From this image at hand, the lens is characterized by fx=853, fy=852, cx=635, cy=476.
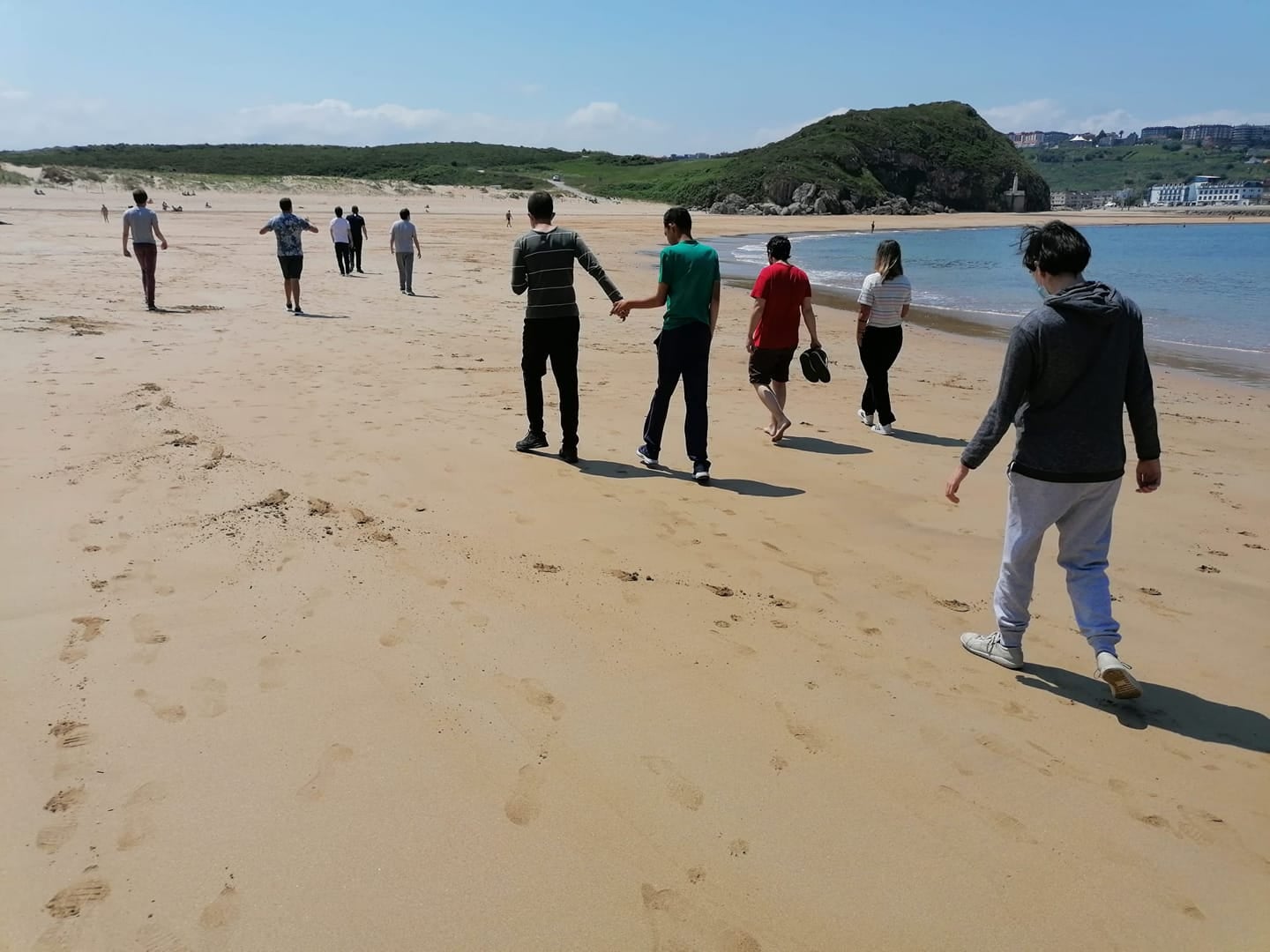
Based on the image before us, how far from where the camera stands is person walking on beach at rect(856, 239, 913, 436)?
7637mm

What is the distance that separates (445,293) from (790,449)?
36.5 feet

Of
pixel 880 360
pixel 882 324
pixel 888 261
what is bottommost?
pixel 880 360

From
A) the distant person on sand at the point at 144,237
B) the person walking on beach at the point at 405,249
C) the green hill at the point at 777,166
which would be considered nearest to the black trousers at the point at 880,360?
the distant person on sand at the point at 144,237

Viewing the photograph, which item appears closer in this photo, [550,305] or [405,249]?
[550,305]

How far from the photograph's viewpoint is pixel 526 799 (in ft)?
8.73

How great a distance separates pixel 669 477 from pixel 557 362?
1.19 metres

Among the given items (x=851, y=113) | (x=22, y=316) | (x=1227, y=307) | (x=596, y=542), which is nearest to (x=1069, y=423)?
(x=596, y=542)

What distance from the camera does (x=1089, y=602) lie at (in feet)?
11.5

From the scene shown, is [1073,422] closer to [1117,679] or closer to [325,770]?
[1117,679]

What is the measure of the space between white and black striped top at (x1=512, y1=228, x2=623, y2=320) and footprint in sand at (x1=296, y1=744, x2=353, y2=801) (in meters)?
3.96

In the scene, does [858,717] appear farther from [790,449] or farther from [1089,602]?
[790,449]

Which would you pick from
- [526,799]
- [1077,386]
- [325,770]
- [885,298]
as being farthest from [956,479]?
[885,298]

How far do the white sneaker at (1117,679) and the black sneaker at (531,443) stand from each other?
13.3 ft

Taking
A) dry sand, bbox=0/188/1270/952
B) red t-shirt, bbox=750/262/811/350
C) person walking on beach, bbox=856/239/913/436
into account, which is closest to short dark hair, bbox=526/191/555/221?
dry sand, bbox=0/188/1270/952
